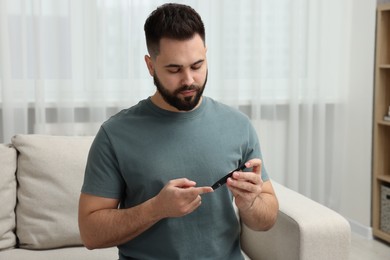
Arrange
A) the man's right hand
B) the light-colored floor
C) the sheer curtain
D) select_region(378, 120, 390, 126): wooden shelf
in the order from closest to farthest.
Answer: the man's right hand, the sheer curtain, the light-colored floor, select_region(378, 120, 390, 126): wooden shelf

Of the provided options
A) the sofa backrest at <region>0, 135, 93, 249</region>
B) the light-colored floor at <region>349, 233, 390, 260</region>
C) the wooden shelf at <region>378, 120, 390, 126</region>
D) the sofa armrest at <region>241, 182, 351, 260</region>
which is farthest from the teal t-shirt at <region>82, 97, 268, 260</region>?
the wooden shelf at <region>378, 120, 390, 126</region>

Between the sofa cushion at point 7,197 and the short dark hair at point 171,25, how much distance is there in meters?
0.89

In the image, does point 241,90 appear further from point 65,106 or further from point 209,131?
point 209,131

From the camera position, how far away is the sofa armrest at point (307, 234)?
5.67 ft

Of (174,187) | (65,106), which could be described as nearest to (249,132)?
(174,187)

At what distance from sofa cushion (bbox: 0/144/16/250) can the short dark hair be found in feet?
2.91

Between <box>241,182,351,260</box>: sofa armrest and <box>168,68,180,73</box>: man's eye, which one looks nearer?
<box>168,68,180,73</box>: man's eye

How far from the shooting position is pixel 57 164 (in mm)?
2053

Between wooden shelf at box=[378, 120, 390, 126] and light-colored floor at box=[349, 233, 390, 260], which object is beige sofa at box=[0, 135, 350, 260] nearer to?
light-colored floor at box=[349, 233, 390, 260]

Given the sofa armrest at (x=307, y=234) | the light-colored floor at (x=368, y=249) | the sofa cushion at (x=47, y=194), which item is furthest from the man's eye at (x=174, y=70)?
the light-colored floor at (x=368, y=249)

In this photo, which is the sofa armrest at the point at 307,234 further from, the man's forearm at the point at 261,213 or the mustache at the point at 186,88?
the mustache at the point at 186,88

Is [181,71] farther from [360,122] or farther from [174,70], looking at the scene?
[360,122]

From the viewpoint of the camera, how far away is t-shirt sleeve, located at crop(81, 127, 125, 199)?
144 cm

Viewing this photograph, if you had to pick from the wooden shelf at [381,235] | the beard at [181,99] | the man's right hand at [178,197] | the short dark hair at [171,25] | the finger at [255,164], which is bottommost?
the wooden shelf at [381,235]
